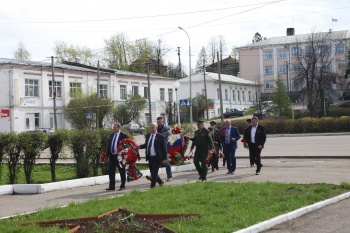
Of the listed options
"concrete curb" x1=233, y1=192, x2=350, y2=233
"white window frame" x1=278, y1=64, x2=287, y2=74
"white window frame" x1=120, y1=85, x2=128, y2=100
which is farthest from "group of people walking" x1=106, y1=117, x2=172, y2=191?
"white window frame" x1=278, y1=64, x2=287, y2=74

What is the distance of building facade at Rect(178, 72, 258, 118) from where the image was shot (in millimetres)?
86938

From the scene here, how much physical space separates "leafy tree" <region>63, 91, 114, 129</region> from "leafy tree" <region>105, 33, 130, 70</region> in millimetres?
32590

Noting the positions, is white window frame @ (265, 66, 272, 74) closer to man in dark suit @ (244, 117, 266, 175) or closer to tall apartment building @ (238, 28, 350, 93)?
tall apartment building @ (238, 28, 350, 93)

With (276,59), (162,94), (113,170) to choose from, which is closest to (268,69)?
(276,59)

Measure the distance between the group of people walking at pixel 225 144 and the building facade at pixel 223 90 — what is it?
61.1 metres

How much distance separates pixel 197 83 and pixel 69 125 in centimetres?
3039

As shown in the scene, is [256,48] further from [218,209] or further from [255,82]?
[218,209]

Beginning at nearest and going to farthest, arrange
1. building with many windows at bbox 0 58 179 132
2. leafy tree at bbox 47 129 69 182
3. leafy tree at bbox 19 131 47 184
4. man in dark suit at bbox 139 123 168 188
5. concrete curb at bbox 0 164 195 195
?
man in dark suit at bbox 139 123 168 188 → concrete curb at bbox 0 164 195 195 → leafy tree at bbox 19 131 47 184 → leafy tree at bbox 47 129 69 182 → building with many windows at bbox 0 58 179 132

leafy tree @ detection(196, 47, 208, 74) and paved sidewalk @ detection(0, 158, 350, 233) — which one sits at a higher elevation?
leafy tree @ detection(196, 47, 208, 74)

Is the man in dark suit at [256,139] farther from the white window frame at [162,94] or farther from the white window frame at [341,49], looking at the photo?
the white window frame at [341,49]

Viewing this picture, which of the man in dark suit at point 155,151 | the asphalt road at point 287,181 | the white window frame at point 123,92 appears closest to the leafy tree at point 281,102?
the white window frame at point 123,92

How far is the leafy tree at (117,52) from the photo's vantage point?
304 ft

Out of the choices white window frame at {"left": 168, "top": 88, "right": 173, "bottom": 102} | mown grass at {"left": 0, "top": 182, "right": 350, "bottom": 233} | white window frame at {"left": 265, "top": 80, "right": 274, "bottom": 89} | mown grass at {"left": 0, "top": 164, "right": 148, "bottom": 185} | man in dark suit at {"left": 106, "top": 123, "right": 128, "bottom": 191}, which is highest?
white window frame at {"left": 265, "top": 80, "right": 274, "bottom": 89}

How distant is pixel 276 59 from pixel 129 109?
4194cm
